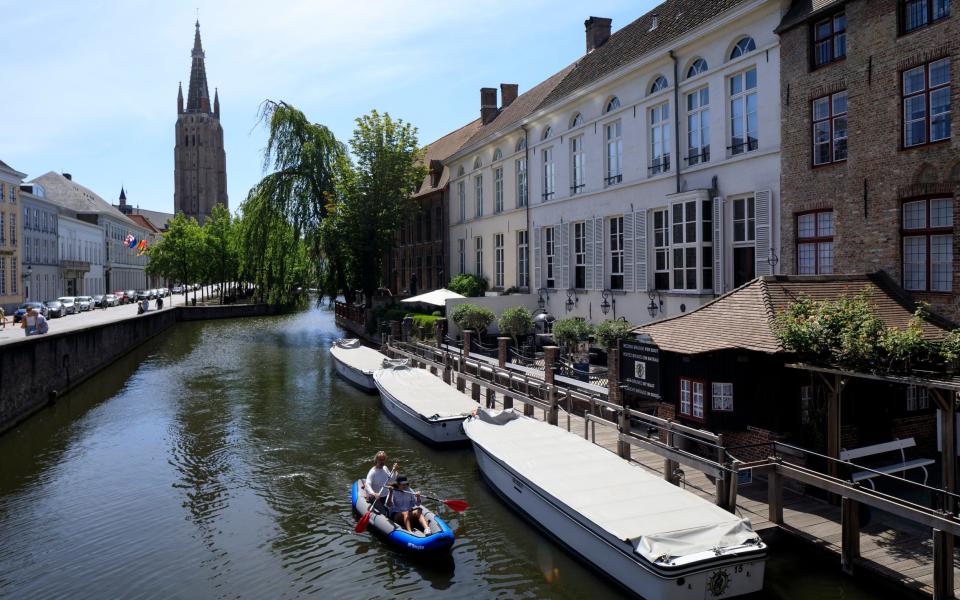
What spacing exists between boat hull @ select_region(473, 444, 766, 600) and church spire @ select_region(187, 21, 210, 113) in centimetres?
14143

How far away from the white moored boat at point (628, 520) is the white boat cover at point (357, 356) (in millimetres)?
13752

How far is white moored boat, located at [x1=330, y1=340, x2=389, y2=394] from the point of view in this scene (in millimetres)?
26248

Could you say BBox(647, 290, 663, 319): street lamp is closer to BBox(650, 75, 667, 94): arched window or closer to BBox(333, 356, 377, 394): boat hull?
BBox(650, 75, 667, 94): arched window

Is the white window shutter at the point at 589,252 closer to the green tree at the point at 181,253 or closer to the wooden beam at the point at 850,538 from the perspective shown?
the wooden beam at the point at 850,538

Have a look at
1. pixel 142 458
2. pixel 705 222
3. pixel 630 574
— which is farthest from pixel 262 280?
pixel 630 574

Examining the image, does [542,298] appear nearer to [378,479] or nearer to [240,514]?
[378,479]

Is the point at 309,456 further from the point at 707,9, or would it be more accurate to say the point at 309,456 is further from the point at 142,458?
the point at 707,9

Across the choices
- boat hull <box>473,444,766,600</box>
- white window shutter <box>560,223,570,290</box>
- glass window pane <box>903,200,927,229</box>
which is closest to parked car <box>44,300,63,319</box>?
white window shutter <box>560,223,570,290</box>

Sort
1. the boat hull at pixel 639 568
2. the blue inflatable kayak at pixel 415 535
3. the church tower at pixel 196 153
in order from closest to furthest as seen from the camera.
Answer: the boat hull at pixel 639 568 < the blue inflatable kayak at pixel 415 535 < the church tower at pixel 196 153

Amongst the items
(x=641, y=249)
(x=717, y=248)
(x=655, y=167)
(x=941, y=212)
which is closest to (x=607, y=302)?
(x=641, y=249)

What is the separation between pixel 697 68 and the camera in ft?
68.8

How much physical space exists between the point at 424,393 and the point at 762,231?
33.6 ft

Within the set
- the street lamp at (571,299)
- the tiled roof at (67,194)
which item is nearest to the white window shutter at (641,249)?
the street lamp at (571,299)

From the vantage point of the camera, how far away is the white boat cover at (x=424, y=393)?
1853 centimetres
